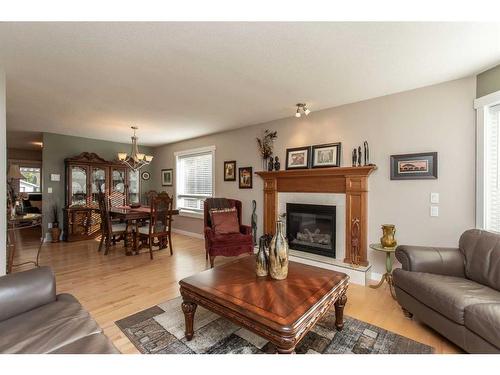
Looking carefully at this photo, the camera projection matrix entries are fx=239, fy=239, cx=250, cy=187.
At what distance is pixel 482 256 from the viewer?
1980 mm

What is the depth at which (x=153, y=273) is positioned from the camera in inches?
126

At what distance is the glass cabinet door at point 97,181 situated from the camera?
17.9 ft

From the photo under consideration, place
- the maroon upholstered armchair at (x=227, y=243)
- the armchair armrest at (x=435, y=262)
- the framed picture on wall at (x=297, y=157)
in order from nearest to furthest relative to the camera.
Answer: the armchair armrest at (x=435, y=262)
the maroon upholstered armchair at (x=227, y=243)
the framed picture on wall at (x=297, y=157)

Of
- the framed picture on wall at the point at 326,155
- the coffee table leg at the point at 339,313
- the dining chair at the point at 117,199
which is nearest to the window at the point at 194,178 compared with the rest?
the dining chair at the point at 117,199

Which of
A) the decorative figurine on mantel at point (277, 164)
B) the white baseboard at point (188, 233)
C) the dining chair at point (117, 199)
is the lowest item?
the white baseboard at point (188, 233)

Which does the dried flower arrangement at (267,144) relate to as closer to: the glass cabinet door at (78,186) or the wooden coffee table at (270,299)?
the wooden coffee table at (270,299)

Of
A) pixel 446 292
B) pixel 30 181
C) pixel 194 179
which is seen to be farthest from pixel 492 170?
pixel 30 181

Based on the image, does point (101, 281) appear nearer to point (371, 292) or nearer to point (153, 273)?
point (153, 273)

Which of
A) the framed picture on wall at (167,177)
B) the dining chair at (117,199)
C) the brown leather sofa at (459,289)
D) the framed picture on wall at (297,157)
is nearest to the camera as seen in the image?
the brown leather sofa at (459,289)

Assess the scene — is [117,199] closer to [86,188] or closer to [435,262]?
[86,188]

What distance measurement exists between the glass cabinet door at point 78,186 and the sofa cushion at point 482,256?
6.54 m

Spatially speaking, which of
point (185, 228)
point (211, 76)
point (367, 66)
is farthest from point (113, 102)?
point (185, 228)

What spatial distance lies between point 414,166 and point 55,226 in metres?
6.47
